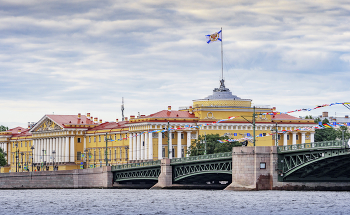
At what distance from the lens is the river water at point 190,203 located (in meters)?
64.6

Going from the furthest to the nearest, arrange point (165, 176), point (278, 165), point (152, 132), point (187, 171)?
point (152, 132)
point (165, 176)
point (187, 171)
point (278, 165)

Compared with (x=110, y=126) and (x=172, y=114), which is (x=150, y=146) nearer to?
(x=172, y=114)

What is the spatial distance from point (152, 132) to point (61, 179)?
760 inches

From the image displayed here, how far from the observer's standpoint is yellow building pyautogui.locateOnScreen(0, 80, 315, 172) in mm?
130875

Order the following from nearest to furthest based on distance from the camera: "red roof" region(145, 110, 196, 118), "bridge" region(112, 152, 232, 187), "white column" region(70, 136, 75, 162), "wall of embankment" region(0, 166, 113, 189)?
1. "bridge" region(112, 152, 232, 187)
2. "wall of embankment" region(0, 166, 113, 189)
3. "red roof" region(145, 110, 196, 118)
4. "white column" region(70, 136, 75, 162)

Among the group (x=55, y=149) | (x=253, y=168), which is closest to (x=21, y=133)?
(x=55, y=149)

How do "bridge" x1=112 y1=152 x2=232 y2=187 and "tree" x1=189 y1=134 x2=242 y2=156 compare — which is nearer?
"bridge" x1=112 y1=152 x2=232 y2=187

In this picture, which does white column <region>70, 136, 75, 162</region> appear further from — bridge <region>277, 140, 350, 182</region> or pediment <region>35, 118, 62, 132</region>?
bridge <region>277, 140, 350, 182</region>

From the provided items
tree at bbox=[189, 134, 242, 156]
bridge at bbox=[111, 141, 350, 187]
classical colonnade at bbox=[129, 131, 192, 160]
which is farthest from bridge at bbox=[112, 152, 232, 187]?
classical colonnade at bbox=[129, 131, 192, 160]

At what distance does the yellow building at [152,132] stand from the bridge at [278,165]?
24694 mm

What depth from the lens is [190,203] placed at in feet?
237

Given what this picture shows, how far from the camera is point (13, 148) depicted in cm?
17225

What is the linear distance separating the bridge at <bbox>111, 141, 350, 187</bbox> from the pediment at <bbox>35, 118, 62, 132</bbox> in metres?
60.8

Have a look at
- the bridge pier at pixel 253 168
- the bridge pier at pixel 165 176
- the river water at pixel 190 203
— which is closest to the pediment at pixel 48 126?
the bridge pier at pixel 165 176
